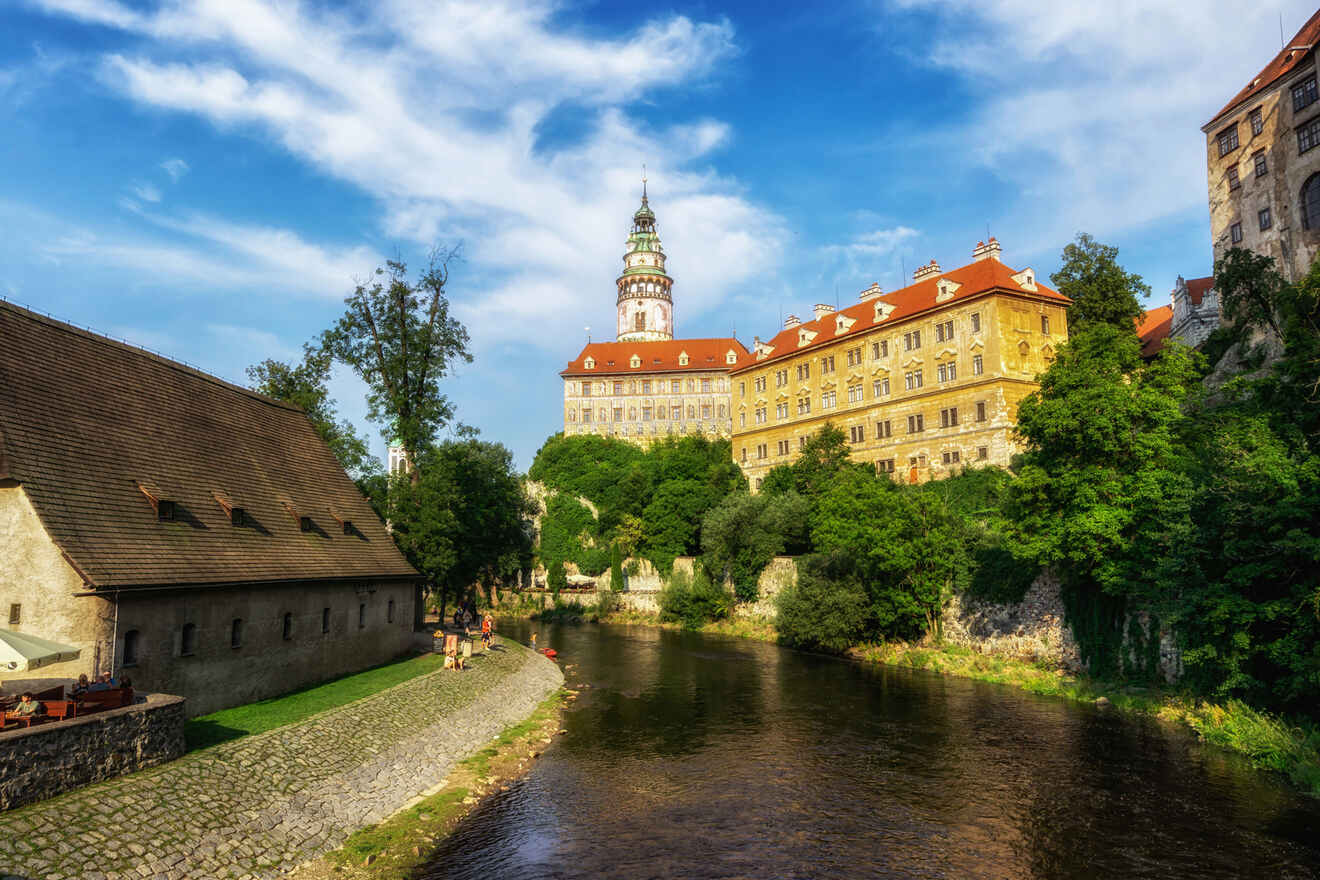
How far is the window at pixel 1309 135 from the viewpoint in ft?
131

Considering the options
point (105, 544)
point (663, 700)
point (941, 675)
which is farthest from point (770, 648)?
point (105, 544)

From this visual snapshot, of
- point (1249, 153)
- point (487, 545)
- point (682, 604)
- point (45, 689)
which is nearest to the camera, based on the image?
point (45, 689)

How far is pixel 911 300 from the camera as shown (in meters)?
59.2

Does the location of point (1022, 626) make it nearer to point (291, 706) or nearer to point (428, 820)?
point (428, 820)

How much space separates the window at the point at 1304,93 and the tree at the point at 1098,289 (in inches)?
583

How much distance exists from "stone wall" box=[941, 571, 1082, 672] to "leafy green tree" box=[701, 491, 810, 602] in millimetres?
14295

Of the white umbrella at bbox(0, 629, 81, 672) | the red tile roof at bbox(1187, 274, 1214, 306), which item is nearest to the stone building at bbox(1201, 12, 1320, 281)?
the red tile roof at bbox(1187, 274, 1214, 306)

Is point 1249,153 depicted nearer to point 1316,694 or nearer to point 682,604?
point 1316,694

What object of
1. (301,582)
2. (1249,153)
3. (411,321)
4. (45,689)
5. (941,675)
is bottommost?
(941,675)

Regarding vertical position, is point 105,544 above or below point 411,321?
below

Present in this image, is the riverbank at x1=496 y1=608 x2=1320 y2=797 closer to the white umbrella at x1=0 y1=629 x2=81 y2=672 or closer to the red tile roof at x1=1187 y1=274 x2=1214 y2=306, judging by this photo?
the white umbrella at x1=0 y1=629 x2=81 y2=672

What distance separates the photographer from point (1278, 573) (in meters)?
20.1

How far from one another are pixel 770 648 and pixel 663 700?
16145 mm

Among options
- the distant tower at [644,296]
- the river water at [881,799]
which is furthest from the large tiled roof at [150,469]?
the distant tower at [644,296]
